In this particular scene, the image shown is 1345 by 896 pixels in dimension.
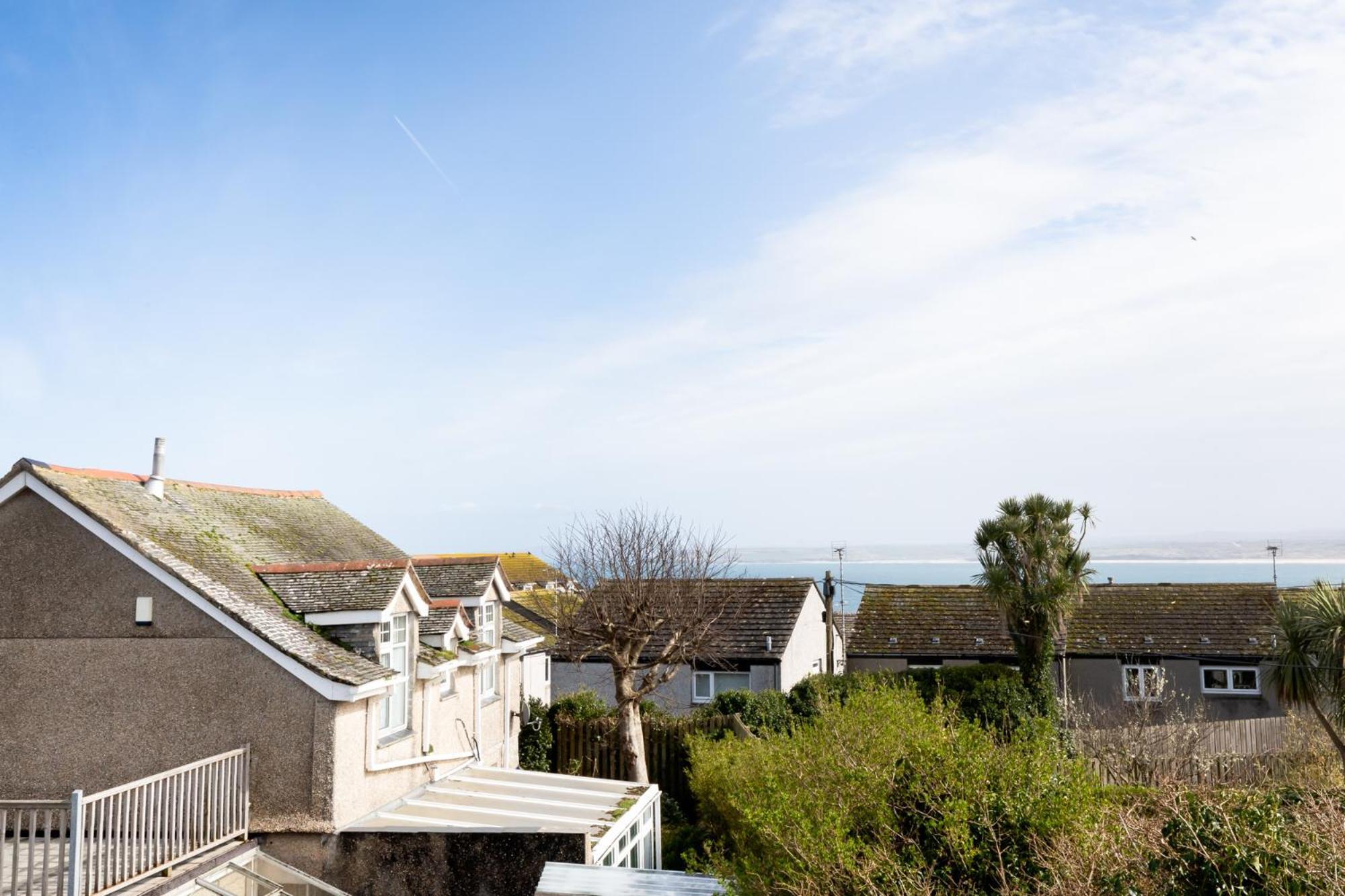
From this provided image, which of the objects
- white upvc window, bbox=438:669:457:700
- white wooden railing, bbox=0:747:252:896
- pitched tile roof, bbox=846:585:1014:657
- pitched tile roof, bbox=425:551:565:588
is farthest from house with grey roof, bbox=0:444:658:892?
pitched tile roof, bbox=425:551:565:588

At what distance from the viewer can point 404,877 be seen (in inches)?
579

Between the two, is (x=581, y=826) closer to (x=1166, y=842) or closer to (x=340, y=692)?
(x=340, y=692)

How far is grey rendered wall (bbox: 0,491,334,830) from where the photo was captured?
47.7 feet

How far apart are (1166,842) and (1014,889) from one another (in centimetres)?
142

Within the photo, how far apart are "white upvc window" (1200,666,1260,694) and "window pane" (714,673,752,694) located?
17428 millimetres

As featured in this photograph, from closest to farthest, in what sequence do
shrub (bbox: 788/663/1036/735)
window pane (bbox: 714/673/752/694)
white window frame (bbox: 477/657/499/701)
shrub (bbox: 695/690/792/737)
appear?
white window frame (bbox: 477/657/499/701) → shrub (bbox: 695/690/792/737) → shrub (bbox: 788/663/1036/735) → window pane (bbox: 714/673/752/694)

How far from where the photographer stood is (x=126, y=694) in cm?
1477

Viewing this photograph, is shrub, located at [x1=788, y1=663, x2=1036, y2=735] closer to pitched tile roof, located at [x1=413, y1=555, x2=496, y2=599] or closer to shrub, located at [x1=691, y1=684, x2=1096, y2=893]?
pitched tile roof, located at [x1=413, y1=555, x2=496, y2=599]

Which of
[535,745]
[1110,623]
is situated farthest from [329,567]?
[1110,623]

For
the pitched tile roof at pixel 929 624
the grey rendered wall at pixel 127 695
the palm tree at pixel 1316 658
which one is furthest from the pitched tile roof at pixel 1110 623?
the grey rendered wall at pixel 127 695

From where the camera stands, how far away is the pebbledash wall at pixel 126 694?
14.5 meters

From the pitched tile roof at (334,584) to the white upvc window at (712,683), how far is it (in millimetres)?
19007

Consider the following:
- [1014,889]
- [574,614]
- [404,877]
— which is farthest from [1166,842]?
[574,614]

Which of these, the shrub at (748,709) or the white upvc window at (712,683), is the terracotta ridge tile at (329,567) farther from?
the white upvc window at (712,683)
